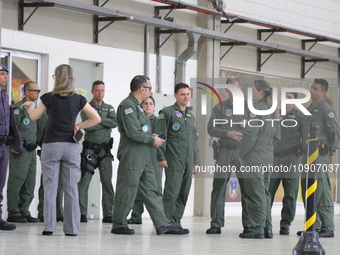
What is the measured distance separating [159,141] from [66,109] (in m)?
1.07

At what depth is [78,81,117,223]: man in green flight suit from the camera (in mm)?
9344

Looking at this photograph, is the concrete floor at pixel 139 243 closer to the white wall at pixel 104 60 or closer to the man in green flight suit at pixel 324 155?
the man in green flight suit at pixel 324 155

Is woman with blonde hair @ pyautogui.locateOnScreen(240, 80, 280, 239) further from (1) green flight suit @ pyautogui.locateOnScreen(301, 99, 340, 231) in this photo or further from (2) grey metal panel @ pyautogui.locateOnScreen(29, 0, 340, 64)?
(2) grey metal panel @ pyautogui.locateOnScreen(29, 0, 340, 64)

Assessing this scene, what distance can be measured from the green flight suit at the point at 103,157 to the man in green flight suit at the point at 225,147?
74.6 inches

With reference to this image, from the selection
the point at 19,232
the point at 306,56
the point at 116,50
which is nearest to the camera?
the point at 19,232

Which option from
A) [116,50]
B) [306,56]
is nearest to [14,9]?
[116,50]

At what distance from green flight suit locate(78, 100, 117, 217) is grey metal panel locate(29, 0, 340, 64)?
134 cm

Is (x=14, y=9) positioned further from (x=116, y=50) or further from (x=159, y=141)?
(x=159, y=141)

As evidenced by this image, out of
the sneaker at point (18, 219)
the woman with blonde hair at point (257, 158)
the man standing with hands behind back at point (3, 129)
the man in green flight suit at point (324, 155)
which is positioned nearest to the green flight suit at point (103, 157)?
the sneaker at point (18, 219)

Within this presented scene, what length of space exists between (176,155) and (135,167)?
809 millimetres

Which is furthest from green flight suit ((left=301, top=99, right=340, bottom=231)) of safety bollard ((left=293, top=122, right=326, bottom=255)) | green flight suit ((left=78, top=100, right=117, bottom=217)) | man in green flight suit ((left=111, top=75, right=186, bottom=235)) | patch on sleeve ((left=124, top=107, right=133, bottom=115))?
green flight suit ((left=78, top=100, right=117, bottom=217))

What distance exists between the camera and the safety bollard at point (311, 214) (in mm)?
5605

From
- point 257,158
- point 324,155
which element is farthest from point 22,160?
point 324,155

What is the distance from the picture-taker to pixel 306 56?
45.4 ft
